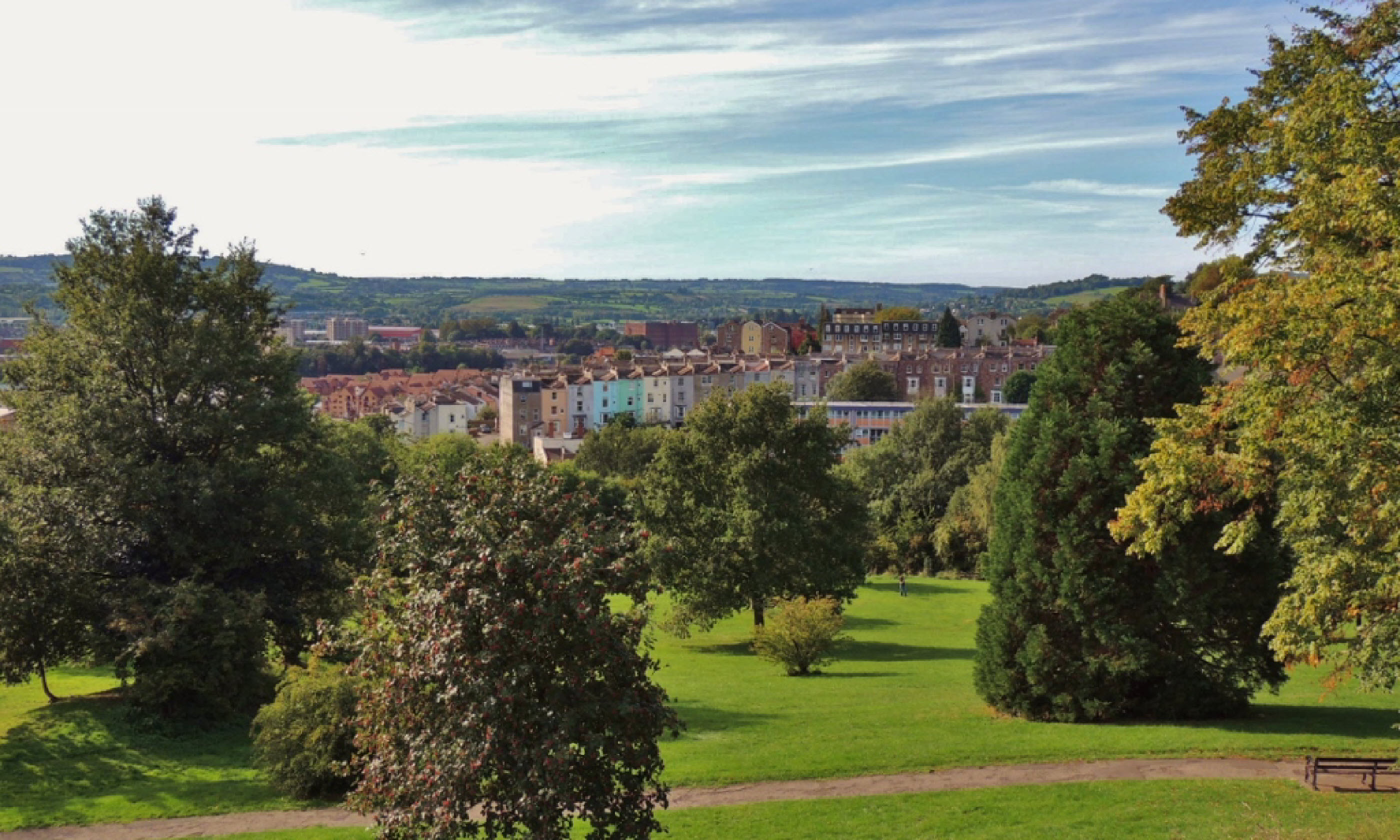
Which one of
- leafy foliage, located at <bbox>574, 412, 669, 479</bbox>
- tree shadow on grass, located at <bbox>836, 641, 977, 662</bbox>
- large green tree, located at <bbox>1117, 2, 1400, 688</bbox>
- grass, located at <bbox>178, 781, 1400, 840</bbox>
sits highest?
large green tree, located at <bbox>1117, 2, 1400, 688</bbox>

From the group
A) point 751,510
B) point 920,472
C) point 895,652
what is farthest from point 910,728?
point 920,472

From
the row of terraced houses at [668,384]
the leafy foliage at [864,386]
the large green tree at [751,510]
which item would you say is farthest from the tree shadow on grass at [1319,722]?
the row of terraced houses at [668,384]

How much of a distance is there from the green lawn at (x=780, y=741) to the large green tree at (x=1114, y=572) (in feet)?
2.68

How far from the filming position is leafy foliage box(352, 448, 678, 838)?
1175cm

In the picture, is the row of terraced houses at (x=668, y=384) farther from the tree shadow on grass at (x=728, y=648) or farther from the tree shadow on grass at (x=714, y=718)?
the tree shadow on grass at (x=714, y=718)

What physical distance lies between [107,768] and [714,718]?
12425 millimetres

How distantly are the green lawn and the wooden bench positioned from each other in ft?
4.74

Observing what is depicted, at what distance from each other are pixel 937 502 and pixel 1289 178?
178 feet

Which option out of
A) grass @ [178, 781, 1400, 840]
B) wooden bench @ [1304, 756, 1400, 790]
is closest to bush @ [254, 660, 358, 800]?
grass @ [178, 781, 1400, 840]

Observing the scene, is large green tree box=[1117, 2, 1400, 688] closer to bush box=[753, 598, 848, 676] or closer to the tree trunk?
bush box=[753, 598, 848, 676]

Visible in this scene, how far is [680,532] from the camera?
131ft

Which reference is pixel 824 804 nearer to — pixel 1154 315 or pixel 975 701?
pixel 975 701

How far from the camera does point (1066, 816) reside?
16.9m

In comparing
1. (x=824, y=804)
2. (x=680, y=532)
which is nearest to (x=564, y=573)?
(x=824, y=804)
